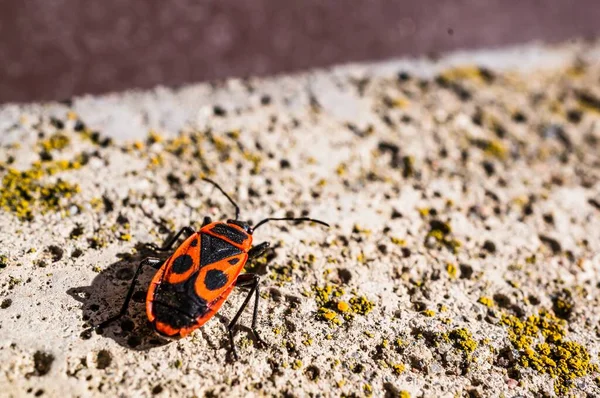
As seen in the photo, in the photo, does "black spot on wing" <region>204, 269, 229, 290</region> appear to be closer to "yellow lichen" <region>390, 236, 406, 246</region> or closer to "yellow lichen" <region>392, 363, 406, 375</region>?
"yellow lichen" <region>392, 363, 406, 375</region>

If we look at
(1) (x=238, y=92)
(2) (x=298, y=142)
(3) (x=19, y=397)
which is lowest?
(3) (x=19, y=397)

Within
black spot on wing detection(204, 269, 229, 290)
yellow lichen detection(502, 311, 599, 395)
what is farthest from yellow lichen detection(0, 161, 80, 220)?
yellow lichen detection(502, 311, 599, 395)

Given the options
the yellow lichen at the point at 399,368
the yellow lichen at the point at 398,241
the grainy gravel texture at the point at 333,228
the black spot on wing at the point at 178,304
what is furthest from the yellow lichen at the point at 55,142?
the yellow lichen at the point at 399,368

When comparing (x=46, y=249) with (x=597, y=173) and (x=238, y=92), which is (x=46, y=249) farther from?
(x=597, y=173)

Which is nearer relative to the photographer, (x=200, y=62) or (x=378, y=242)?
(x=378, y=242)

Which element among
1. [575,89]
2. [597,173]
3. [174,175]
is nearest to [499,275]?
[597,173]

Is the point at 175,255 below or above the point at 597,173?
below
